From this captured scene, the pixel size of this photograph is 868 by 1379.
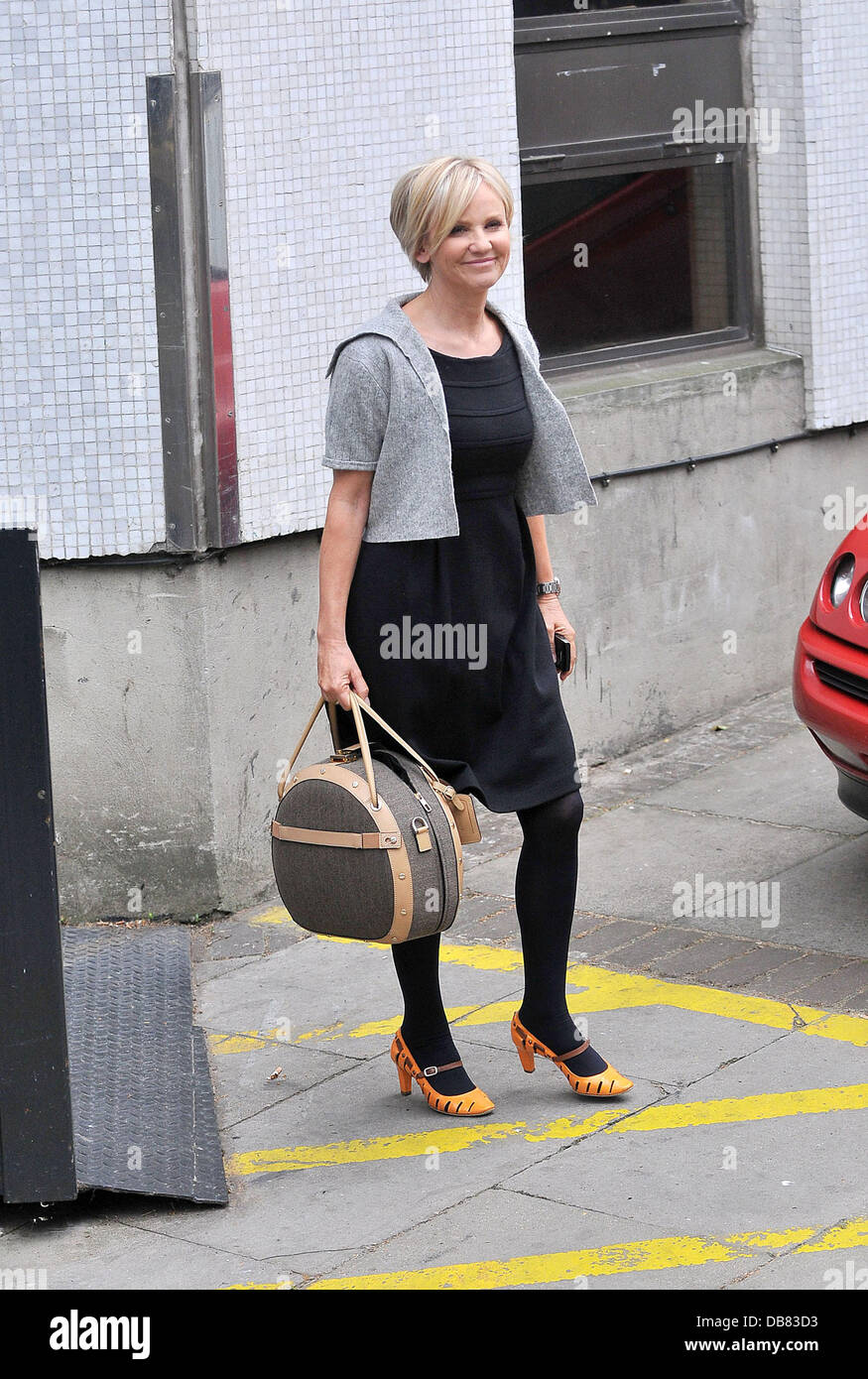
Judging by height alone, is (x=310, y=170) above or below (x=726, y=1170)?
above

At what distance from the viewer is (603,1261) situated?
3500mm

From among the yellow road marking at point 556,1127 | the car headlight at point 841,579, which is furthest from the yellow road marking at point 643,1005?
the car headlight at point 841,579

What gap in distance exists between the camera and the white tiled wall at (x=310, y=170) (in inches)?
208

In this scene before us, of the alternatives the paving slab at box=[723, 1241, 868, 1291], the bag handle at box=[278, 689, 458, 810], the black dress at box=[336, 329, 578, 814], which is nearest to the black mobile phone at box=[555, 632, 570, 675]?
the black dress at box=[336, 329, 578, 814]

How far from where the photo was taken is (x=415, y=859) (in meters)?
3.78

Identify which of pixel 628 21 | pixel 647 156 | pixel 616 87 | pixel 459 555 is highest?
pixel 628 21

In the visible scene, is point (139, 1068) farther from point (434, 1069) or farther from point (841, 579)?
point (841, 579)

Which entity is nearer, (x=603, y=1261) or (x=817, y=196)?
(x=603, y=1261)

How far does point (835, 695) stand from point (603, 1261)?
2.08 metres

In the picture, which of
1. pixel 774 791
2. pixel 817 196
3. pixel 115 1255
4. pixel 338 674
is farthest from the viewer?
pixel 817 196

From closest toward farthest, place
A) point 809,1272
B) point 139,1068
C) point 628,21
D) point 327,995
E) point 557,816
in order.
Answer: point 809,1272 → point 557,816 → point 139,1068 → point 327,995 → point 628,21

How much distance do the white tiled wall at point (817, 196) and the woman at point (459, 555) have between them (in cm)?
345

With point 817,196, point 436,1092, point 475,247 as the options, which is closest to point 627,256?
point 817,196

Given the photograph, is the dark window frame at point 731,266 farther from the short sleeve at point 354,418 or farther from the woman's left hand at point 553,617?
the short sleeve at point 354,418
